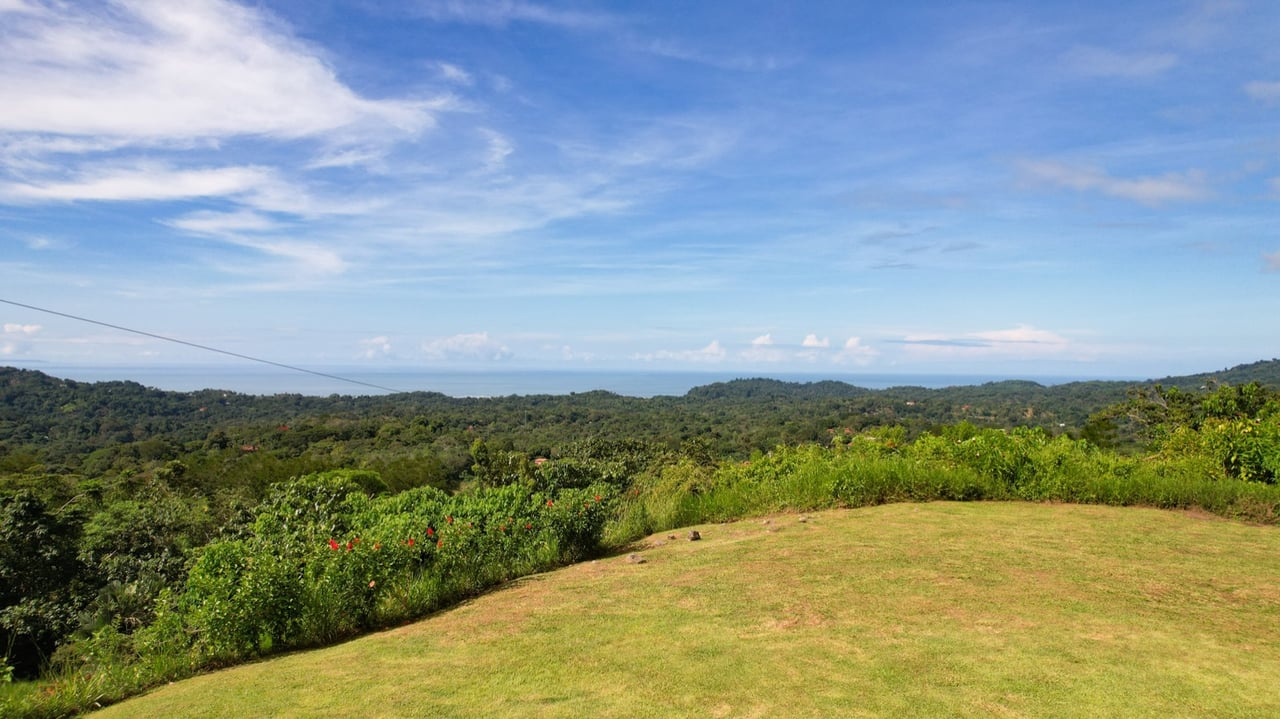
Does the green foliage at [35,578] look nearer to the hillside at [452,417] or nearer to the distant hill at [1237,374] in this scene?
the hillside at [452,417]

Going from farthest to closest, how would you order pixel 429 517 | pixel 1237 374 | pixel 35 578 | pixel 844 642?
1. pixel 1237 374
2. pixel 35 578
3. pixel 429 517
4. pixel 844 642

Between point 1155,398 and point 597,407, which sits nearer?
point 1155,398

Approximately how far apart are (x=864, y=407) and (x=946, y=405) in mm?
9767

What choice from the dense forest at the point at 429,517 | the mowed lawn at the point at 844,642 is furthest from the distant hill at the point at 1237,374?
the mowed lawn at the point at 844,642

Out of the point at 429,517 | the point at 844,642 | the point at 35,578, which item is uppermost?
the point at 429,517

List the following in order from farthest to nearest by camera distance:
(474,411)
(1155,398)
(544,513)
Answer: (474,411), (1155,398), (544,513)

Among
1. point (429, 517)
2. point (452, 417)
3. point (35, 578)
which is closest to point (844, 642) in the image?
point (429, 517)

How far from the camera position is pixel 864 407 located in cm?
Answer: 8475

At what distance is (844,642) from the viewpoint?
386cm

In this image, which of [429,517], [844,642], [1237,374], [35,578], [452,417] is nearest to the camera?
[844,642]

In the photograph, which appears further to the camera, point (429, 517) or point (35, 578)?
point (35, 578)

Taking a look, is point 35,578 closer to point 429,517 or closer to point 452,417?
point 429,517

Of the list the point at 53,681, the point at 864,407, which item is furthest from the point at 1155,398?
the point at 864,407

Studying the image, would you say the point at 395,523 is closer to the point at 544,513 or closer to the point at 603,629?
the point at 544,513
